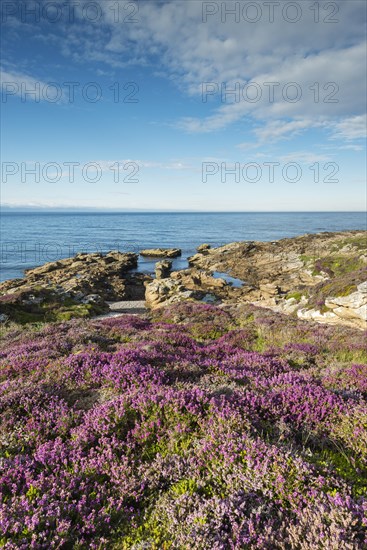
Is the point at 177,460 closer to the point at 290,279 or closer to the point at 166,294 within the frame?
the point at 166,294

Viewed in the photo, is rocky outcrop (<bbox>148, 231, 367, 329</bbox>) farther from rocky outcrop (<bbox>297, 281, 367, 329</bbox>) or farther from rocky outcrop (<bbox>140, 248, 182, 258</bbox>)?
rocky outcrop (<bbox>140, 248, 182, 258</bbox>)

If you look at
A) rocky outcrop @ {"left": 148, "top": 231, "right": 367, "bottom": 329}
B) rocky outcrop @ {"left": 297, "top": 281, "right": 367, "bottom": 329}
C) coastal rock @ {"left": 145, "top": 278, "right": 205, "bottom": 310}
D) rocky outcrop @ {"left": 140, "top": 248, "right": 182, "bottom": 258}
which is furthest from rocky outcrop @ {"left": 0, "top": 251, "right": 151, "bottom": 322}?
rocky outcrop @ {"left": 297, "top": 281, "right": 367, "bottom": 329}

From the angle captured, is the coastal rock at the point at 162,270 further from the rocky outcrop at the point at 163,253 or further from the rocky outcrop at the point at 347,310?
the rocky outcrop at the point at 347,310

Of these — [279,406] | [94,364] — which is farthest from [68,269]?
[279,406]

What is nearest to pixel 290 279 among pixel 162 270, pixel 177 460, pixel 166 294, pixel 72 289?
pixel 166 294

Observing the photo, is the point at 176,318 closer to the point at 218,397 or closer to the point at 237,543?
the point at 218,397

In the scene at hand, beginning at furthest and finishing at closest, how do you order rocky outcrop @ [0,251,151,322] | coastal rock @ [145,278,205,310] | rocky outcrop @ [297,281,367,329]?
coastal rock @ [145,278,205,310], rocky outcrop @ [0,251,151,322], rocky outcrop @ [297,281,367,329]

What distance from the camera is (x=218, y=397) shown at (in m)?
5.03

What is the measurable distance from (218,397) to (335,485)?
209cm

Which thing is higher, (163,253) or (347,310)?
(163,253)

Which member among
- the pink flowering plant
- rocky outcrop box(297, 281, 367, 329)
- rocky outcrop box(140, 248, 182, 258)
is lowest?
rocky outcrop box(297, 281, 367, 329)

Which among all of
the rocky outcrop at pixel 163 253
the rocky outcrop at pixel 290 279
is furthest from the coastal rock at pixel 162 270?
the rocky outcrop at pixel 163 253

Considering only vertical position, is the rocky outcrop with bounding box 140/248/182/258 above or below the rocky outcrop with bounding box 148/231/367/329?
above

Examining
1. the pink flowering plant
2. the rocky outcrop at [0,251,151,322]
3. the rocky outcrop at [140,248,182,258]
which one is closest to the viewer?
the pink flowering plant
